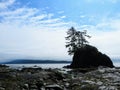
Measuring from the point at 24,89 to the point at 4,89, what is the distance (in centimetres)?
141

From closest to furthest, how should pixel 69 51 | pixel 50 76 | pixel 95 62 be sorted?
pixel 50 76, pixel 95 62, pixel 69 51

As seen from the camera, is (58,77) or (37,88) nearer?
(37,88)

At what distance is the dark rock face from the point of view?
6681cm

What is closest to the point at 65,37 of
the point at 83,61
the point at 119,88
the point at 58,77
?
the point at 83,61

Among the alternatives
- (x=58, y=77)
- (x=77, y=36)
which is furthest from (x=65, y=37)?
(x=58, y=77)

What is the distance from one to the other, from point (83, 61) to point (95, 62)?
9.72ft

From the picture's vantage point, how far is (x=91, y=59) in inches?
2657

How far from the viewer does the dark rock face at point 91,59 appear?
66.8m

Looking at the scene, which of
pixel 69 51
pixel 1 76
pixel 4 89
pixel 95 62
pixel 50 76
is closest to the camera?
pixel 4 89

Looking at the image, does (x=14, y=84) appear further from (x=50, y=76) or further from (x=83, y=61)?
(x=83, y=61)

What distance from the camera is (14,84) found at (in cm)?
1819

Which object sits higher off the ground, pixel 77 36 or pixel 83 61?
pixel 77 36

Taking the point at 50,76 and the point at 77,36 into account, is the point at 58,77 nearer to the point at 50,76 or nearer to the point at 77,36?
the point at 50,76

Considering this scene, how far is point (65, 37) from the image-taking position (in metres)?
96.6
